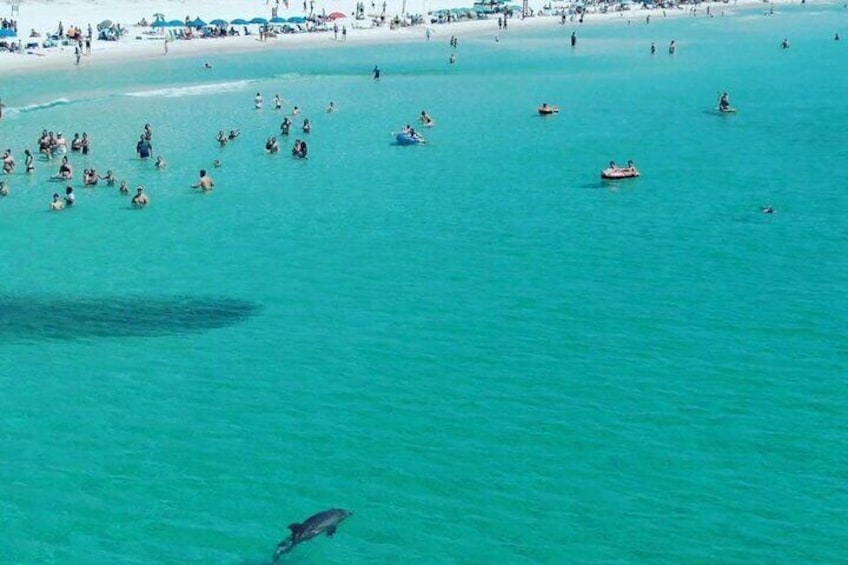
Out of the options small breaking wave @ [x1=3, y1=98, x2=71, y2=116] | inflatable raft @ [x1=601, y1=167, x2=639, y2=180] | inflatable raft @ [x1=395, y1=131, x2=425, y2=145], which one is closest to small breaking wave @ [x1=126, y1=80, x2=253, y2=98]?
small breaking wave @ [x1=3, y1=98, x2=71, y2=116]

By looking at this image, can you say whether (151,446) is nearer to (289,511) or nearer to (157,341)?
(289,511)

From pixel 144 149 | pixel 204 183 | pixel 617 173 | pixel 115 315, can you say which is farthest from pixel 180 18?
pixel 115 315

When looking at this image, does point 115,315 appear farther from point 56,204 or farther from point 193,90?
point 193,90

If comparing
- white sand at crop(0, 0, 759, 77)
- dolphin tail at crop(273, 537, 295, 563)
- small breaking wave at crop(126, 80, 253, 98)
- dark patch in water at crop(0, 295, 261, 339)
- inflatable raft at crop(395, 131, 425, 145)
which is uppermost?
white sand at crop(0, 0, 759, 77)

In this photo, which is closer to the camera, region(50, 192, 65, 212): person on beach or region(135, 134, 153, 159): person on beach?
region(50, 192, 65, 212): person on beach

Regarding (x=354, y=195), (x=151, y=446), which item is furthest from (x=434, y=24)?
(x=151, y=446)

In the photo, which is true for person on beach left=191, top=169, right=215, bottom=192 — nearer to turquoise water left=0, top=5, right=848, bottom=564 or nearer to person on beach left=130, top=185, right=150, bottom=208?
turquoise water left=0, top=5, right=848, bottom=564
